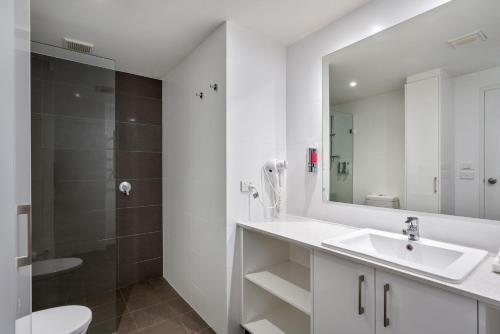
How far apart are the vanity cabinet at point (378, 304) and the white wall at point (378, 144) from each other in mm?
673

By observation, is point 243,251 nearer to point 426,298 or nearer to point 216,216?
point 216,216

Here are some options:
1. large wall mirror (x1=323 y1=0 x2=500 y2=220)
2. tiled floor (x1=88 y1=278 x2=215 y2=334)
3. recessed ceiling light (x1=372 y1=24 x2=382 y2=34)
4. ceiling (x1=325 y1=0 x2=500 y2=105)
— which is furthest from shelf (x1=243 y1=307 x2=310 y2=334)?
recessed ceiling light (x1=372 y1=24 x2=382 y2=34)

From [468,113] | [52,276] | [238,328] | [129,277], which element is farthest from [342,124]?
[129,277]

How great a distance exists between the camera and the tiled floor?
1.93m

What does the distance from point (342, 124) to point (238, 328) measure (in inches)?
69.0

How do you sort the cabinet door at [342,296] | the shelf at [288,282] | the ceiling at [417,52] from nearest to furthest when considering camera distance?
the cabinet door at [342,296] < the ceiling at [417,52] < the shelf at [288,282]

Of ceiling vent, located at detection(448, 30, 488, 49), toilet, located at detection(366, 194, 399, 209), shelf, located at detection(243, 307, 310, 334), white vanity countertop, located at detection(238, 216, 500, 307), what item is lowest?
shelf, located at detection(243, 307, 310, 334)

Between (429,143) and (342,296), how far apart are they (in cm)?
99

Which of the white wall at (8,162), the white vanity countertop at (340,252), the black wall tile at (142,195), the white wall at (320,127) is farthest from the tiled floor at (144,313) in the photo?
the white wall at (8,162)

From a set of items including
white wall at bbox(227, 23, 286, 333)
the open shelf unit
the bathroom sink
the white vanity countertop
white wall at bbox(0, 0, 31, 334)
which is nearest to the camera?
white wall at bbox(0, 0, 31, 334)

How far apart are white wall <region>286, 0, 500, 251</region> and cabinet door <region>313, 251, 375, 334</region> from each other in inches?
22.4

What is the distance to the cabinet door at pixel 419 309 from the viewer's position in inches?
33.6

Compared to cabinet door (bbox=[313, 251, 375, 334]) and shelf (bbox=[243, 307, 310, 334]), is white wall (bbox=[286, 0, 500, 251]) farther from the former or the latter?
shelf (bbox=[243, 307, 310, 334])

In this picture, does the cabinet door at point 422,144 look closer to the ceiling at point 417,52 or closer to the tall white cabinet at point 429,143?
the tall white cabinet at point 429,143
